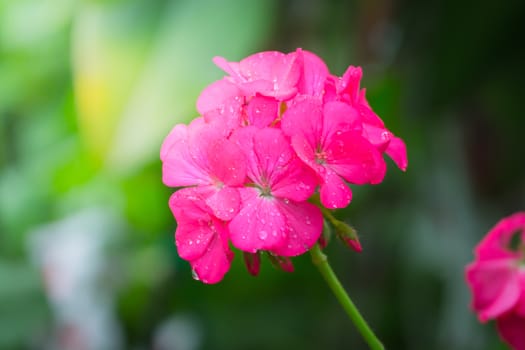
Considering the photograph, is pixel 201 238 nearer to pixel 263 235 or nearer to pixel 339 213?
pixel 263 235

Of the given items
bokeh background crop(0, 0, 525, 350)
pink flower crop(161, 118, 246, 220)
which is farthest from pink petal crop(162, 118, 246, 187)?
bokeh background crop(0, 0, 525, 350)

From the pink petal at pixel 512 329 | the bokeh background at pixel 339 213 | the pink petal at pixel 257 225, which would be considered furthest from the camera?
the bokeh background at pixel 339 213

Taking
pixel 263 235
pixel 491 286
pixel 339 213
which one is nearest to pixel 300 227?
pixel 263 235

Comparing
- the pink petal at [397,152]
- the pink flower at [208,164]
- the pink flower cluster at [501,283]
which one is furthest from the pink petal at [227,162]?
the pink flower cluster at [501,283]

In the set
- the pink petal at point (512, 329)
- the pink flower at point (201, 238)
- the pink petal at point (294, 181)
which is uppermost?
the pink petal at point (294, 181)

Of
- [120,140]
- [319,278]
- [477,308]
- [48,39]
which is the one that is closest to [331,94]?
[477,308]

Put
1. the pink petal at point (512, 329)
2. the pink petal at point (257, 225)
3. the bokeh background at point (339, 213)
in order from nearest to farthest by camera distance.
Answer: the pink petal at point (257, 225), the pink petal at point (512, 329), the bokeh background at point (339, 213)

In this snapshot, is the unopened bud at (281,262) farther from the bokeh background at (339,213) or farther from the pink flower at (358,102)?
the bokeh background at (339,213)

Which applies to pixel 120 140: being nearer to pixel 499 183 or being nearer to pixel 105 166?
pixel 105 166
